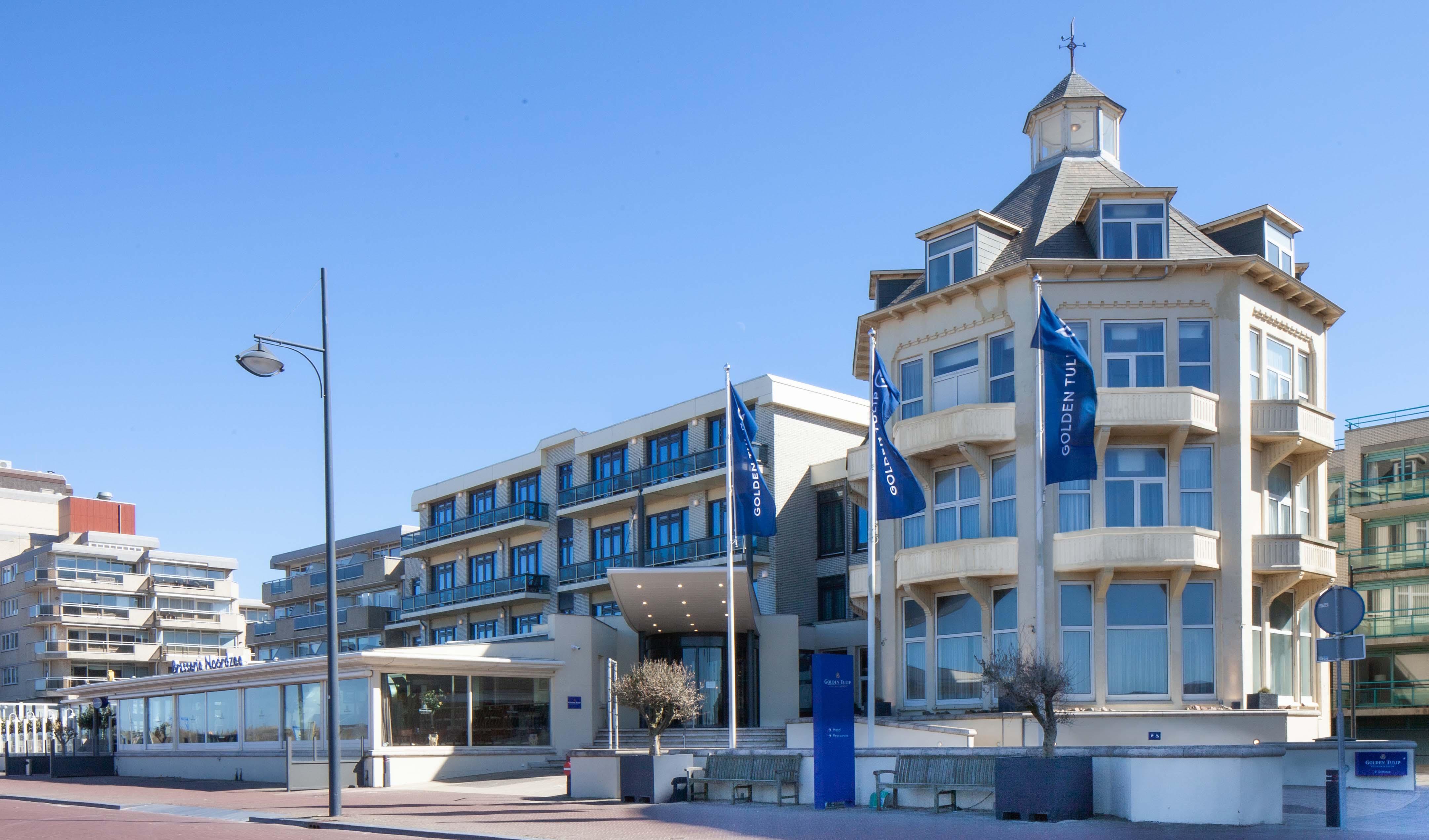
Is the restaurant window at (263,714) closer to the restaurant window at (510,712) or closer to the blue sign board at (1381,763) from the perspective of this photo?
the restaurant window at (510,712)

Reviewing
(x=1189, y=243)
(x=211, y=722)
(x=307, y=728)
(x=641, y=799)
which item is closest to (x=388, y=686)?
(x=307, y=728)

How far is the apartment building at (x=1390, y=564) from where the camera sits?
141ft

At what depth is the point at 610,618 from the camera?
1697 inches

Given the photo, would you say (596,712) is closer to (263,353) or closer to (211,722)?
(211,722)

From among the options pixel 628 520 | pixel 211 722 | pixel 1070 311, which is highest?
pixel 1070 311

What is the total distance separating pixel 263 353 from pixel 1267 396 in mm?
20809

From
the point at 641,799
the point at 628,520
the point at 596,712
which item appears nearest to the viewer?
the point at 641,799

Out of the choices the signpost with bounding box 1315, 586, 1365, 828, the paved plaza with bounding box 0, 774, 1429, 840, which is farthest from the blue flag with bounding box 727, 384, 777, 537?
the signpost with bounding box 1315, 586, 1365, 828

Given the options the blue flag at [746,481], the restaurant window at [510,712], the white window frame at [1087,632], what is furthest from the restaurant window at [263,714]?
the white window frame at [1087,632]

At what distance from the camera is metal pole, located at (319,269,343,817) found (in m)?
20.0

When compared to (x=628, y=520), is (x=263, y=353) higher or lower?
higher

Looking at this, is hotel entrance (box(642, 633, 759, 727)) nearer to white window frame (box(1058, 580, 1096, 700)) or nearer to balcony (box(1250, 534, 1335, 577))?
white window frame (box(1058, 580, 1096, 700))

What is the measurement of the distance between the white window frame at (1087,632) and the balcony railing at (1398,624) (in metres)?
19.1

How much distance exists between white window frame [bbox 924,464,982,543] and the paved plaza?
8533 mm
